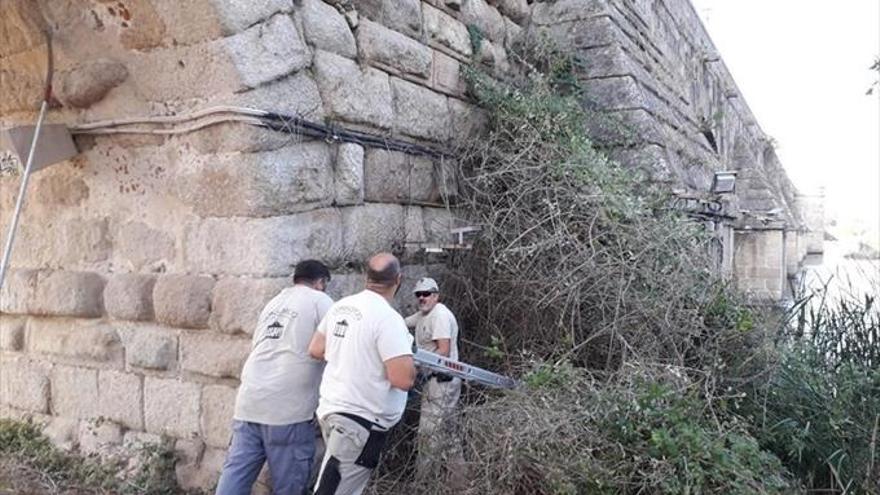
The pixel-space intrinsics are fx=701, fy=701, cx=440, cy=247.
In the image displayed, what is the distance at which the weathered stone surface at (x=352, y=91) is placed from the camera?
3653 mm

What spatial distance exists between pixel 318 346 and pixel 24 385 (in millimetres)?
2279

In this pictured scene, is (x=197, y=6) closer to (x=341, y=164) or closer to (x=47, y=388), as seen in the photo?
(x=341, y=164)

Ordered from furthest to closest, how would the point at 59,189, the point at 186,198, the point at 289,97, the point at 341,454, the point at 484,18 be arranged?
the point at 484,18
the point at 59,189
the point at 186,198
the point at 289,97
the point at 341,454

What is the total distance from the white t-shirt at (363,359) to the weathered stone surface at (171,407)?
3.10 ft

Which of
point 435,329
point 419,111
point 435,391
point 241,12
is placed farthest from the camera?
point 419,111

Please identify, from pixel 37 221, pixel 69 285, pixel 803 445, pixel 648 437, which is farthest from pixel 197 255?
pixel 803 445

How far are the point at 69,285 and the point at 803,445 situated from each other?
13.9ft

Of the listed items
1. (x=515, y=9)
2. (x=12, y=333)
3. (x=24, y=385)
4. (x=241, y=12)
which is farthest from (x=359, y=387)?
(x=515, y=9)

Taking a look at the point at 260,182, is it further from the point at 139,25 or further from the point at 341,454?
the point at 341,454

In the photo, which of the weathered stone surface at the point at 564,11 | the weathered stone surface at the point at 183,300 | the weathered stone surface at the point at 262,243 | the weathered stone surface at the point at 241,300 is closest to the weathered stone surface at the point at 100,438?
the weathered stone surface at the point at 183,300

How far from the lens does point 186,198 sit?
140 inches

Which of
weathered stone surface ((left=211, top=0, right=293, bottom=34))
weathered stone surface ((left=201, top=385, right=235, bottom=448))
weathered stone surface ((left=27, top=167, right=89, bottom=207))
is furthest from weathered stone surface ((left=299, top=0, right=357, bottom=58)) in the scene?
weathered stone surface ((left=201, top=385, right=235, bottom=448))

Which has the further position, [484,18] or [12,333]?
[484,18]

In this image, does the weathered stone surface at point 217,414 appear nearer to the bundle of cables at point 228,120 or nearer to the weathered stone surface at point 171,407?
the weathered stone surface at point 171,407
